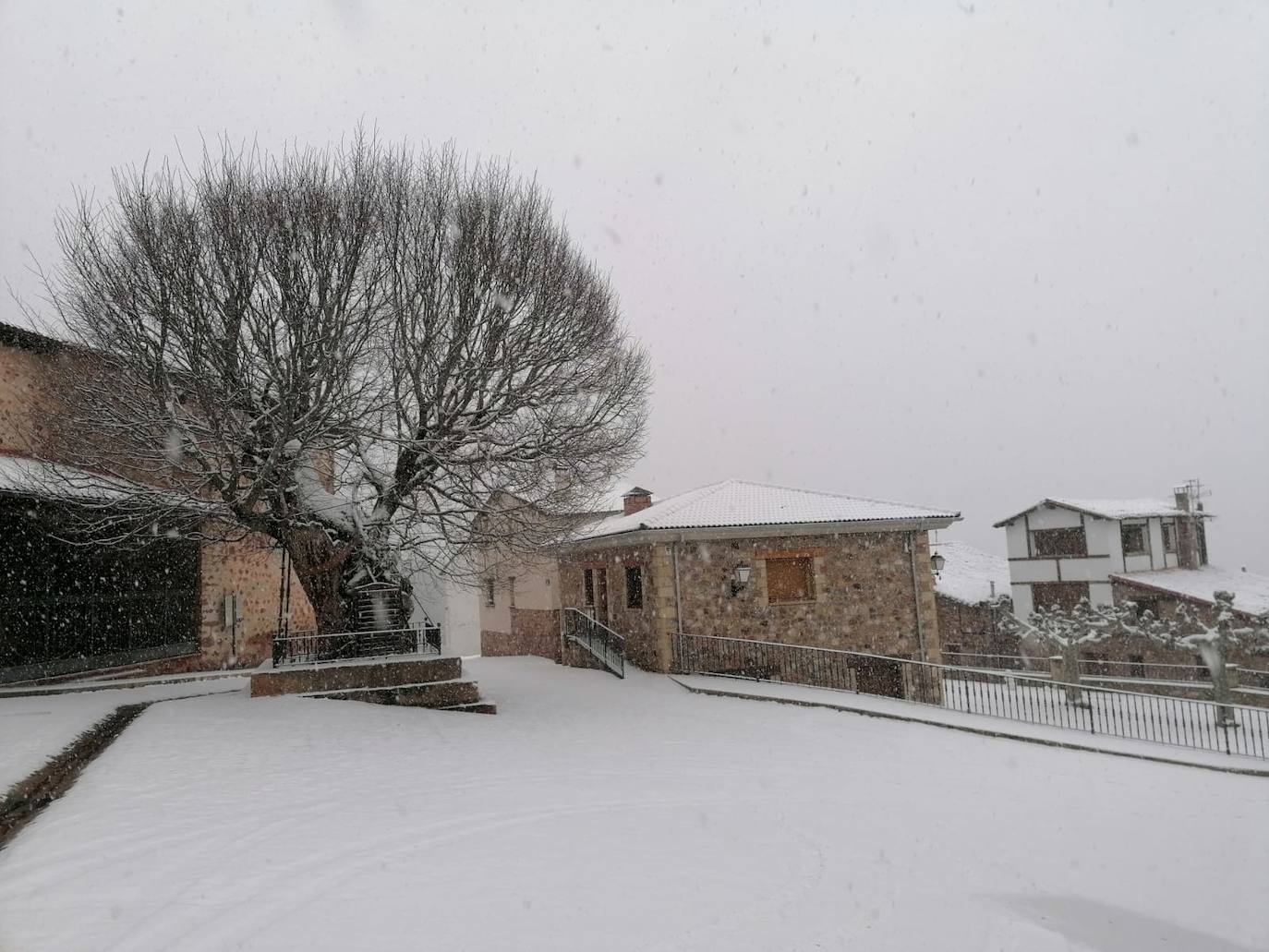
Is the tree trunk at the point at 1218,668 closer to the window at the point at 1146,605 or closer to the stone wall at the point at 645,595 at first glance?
the window at the point at 1146,605

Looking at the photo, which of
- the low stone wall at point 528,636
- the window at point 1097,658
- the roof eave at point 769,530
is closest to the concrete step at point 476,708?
the roof eave at point 769,530

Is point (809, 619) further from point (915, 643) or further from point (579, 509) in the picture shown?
point (579, 509)

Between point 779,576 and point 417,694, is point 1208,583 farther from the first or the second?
point 417,694

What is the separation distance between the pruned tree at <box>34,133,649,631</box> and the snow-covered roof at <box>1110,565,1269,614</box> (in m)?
20.5

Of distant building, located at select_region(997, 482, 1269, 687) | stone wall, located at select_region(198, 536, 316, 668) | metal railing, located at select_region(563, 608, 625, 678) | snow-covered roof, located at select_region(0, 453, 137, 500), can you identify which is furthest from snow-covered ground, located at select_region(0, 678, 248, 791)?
distant building, located at select_region(997, 482, 1269, 687)

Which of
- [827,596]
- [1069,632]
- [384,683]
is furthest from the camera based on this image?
[1069,632]

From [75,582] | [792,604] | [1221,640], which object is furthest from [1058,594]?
[75,582]

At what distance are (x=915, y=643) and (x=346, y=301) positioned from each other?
45.2ft

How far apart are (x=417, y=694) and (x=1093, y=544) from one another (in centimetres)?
2477

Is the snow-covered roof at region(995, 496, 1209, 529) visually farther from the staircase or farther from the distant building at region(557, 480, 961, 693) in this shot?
the staircase

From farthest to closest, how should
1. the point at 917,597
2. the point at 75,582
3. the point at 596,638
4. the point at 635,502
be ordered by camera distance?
the point at 635,502 < the point at 596,638 < the point at 917,597 < the point at 75,582

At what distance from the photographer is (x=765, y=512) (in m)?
17.2

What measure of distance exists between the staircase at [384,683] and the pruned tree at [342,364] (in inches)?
41.1

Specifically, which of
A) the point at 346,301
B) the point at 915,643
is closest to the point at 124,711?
the point at 346,301
